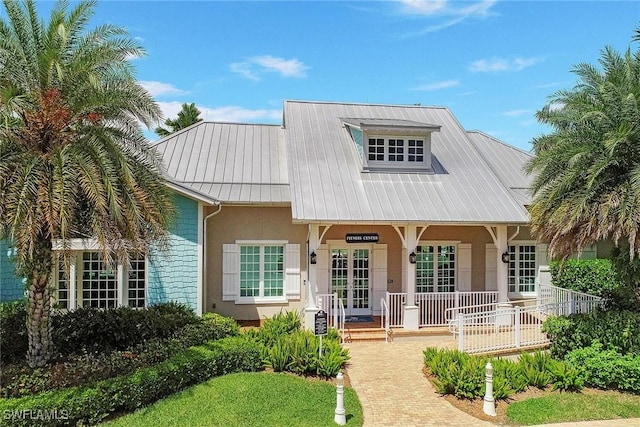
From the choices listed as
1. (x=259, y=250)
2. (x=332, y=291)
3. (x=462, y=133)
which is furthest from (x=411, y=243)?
(x=462, y=133)

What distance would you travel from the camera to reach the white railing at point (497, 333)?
37.8 ft

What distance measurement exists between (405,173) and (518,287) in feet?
19.4

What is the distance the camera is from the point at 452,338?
43.6 ft

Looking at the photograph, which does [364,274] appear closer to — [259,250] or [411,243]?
[411,243]

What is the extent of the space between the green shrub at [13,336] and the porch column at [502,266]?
12.9 m

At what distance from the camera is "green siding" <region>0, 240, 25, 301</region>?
12688mm

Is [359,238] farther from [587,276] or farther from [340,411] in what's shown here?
[587,276]

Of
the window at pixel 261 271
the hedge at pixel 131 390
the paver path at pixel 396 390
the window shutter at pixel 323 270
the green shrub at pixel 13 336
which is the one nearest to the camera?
the hedge at pixel 131 390

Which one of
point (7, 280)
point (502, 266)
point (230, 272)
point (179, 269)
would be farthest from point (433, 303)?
point (7, 280)

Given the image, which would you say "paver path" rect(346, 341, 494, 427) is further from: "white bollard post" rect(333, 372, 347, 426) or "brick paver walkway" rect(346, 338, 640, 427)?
"white bollard post" rect(333, 372, 347, 426)

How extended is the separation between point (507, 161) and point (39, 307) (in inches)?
692

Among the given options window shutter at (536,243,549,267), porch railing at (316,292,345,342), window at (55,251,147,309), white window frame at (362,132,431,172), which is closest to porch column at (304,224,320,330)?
porch railing at (316,292,345,342)

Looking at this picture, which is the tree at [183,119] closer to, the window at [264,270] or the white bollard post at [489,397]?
the window at [264,270]

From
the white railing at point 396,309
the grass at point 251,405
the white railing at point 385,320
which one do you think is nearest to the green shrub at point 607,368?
the white railing at point 385,320
